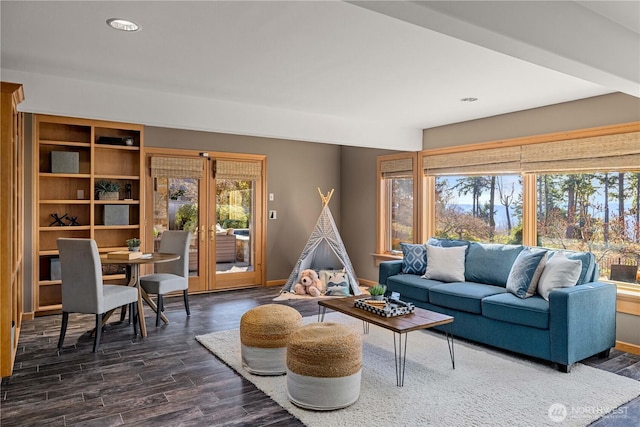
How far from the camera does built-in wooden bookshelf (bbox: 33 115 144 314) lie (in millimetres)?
5152

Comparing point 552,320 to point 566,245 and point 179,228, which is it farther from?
point 179,228

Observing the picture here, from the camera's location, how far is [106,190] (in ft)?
17.9

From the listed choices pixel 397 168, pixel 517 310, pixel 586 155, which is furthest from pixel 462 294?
pixel 397 168

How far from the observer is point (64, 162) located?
5.18 meters

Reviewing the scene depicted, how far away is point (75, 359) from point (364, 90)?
348cm

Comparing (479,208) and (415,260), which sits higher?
(479,208)

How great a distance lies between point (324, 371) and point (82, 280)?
2507 millimetres

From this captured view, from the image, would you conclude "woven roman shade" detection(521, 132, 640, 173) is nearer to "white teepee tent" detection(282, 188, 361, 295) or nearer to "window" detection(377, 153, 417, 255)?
"window" detection(377, 153, 417, 255)

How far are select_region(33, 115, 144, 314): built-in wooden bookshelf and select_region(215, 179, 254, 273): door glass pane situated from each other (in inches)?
48.5

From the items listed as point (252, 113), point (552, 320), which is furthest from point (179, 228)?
point (552, 320)

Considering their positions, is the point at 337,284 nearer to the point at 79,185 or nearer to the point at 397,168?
the point at 397,168

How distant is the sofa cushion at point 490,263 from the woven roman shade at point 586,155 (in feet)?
3.08

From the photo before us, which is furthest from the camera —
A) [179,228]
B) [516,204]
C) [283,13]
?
[179,228]

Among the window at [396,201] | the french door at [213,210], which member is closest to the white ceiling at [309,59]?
the window at [396,201]
